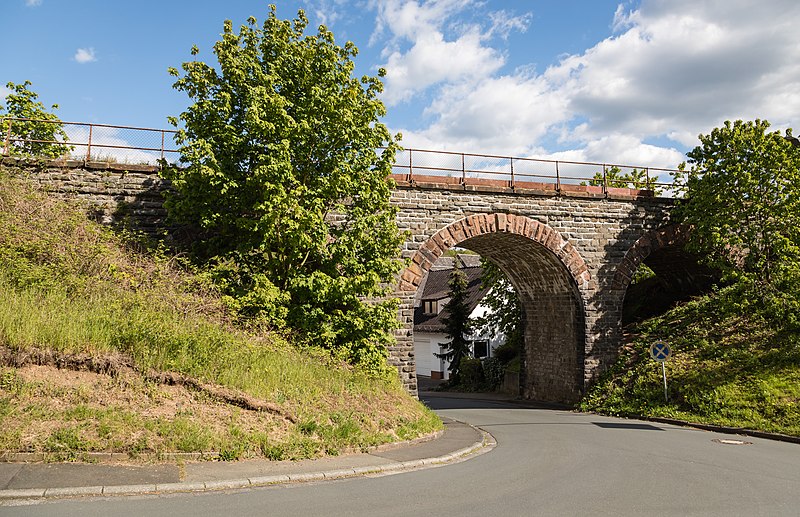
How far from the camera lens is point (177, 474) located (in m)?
7.61

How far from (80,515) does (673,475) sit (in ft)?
25.3

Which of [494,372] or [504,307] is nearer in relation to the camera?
[504,307]

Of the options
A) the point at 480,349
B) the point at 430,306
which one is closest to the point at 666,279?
the point at 480,349

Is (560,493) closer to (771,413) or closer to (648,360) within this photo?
(771,413)

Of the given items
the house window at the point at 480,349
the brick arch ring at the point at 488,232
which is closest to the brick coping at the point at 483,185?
the brick arch ring at the point at 488,232

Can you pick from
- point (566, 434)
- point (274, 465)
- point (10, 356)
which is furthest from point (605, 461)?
point (10, 356)

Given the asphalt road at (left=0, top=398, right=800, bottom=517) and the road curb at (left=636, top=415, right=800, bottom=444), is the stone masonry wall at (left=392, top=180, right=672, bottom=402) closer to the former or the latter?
the road curb at (left=636, top=415, right=800, bottom=444)

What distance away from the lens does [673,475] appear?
28.6ft

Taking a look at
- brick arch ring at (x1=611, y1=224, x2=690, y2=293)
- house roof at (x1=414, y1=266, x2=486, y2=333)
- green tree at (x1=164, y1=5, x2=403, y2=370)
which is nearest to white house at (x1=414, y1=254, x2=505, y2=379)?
house roof at (x1=414, y1=266, x2=486, y2=333)

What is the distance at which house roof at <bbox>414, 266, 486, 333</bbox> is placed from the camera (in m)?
40.9

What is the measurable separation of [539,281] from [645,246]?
3.87 meters

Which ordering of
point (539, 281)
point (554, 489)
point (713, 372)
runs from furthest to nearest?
point (539, 281)
point (713, 372)
point (554, 489)

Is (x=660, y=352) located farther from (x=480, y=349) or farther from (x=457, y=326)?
(x=480, y=349)

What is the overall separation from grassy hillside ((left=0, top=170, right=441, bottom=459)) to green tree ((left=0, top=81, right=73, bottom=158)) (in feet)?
7.17
